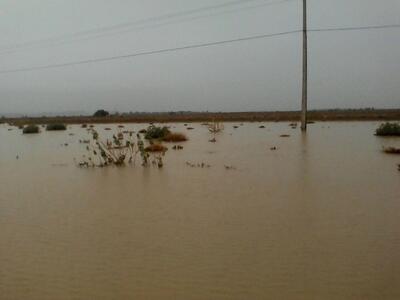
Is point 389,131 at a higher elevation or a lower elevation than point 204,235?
higher

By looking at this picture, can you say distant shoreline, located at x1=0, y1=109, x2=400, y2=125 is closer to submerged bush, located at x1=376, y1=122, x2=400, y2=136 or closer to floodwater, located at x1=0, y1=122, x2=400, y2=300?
submerged bush, located at x1=376, y1=122, x2=400, y2=136

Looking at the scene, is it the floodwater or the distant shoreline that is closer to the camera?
the floodwater

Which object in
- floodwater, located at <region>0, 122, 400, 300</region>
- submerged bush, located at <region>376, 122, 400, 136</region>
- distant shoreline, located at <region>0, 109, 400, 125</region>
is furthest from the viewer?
distant shoreline, located at <region>0, 109, 400, 125</region>

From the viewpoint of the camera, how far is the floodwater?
3.87 meters

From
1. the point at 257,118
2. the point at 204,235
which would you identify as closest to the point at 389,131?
the point at 204,235

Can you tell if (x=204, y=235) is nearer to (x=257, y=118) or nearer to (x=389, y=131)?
(x=389, y=131)

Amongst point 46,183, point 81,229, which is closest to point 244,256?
point 81,229

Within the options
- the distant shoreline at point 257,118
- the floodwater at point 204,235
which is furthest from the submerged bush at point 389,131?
the distant shoreline at point 257,118

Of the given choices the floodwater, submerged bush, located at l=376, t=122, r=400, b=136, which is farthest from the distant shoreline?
the floodwater

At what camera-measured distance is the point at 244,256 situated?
4562 mm

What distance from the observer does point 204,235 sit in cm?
532

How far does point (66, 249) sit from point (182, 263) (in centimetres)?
145

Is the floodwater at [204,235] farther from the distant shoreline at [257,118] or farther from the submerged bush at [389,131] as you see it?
the distant shoreline at [257,118]

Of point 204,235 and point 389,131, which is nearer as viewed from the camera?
point 204,235
